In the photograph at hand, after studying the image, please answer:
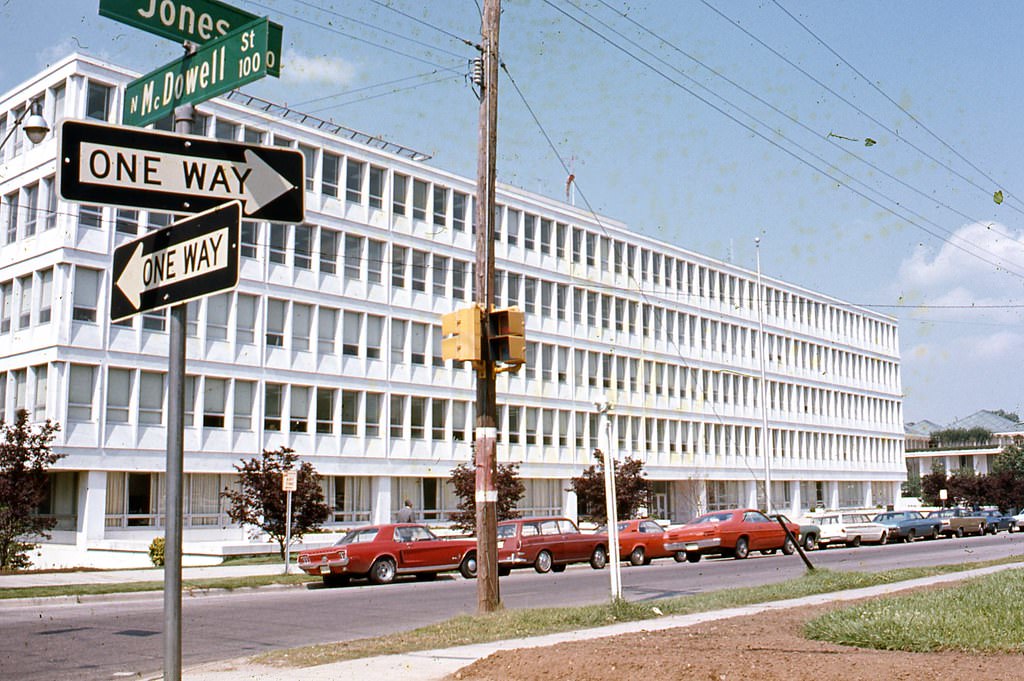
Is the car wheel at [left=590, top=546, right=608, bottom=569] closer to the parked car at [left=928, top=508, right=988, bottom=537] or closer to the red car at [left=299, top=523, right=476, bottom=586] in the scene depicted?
the red car at [left=299, top=523, right=476, bottom=586]

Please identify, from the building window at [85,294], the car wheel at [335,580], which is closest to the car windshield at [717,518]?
the car wheel at [335,580]

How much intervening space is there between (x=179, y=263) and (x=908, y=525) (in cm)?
4681

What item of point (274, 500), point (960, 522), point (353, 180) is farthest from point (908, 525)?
point (353, 180)

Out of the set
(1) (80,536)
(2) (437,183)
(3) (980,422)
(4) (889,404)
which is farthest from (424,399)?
(3) (980,422)

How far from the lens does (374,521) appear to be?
50000 millimetres

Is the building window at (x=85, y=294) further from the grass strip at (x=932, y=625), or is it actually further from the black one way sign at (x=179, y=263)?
the black one way sign at (x=179, y=263)

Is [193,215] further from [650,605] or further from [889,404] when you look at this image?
[889,404]

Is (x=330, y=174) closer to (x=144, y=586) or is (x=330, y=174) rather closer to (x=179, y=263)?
(x=144, y=586)

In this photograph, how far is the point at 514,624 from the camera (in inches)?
516

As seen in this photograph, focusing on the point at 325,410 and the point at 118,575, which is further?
the point at 325,410

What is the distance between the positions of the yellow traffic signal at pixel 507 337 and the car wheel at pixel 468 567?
13774 millimetres

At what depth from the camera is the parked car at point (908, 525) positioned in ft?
152

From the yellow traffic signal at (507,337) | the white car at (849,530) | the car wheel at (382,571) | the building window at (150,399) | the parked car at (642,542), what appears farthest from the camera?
the white car at (849,530)

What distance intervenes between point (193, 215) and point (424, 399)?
48.2 m
